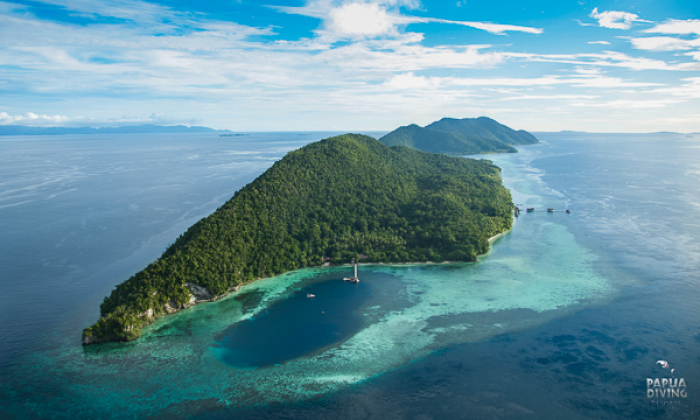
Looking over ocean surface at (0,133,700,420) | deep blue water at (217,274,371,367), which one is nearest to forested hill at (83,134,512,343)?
ocean surface at (0,133,700,420)

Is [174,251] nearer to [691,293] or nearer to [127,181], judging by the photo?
[691,293]

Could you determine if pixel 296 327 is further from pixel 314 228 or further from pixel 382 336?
pixel 314 228

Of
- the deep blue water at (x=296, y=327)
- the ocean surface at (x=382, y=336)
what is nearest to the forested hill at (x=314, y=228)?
the ocean surface at (x=382, y=336)

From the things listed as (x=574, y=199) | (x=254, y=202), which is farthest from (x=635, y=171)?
(x=254, y=202)

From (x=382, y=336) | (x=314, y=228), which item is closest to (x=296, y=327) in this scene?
(x=382, y=336)

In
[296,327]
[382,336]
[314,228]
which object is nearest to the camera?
[382,336]
